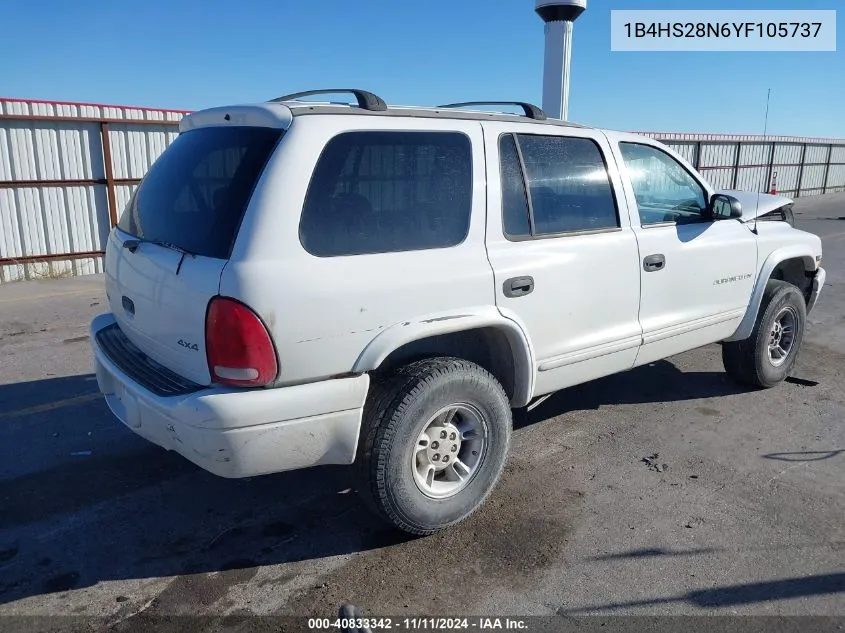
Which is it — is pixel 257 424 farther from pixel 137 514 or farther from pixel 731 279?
pixel 731 279

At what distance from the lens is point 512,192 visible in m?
3.42

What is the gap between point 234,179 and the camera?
9.23ft

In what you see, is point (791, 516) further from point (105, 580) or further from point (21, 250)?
point (21, 250)

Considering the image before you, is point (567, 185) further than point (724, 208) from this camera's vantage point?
No

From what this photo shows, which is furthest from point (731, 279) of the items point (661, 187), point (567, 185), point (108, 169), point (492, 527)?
point (108, 169)

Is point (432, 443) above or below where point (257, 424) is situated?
below

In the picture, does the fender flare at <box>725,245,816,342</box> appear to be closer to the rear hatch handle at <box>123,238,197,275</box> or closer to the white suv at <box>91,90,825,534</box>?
the white suv at <box>91,90,825,534</box>

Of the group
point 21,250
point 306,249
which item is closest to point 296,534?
point 306,249

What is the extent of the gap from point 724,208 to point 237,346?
334 cm

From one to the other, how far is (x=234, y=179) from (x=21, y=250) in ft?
31.3

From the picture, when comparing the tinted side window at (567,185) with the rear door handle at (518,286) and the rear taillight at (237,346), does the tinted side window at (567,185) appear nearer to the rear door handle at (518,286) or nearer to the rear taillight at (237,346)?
the rear door handle at (518,286)

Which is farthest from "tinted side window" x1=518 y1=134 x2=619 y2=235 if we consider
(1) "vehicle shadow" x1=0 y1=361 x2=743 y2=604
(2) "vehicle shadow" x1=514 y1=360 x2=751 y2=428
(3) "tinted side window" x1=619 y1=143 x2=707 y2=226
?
(1) "vehicle shadow" x1=0 y1=361 x2=743 y2=604

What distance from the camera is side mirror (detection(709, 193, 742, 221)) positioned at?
14.4 feet

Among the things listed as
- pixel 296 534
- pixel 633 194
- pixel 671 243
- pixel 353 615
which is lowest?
pixel 296 534
